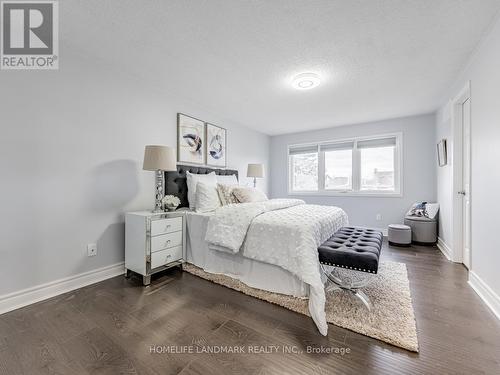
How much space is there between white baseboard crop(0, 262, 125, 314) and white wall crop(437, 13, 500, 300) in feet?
11.8

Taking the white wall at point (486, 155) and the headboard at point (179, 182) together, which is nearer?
the white wall at point (486, 155)

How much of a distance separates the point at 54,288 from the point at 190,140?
235 centimetres

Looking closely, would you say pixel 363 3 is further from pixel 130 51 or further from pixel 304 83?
pixel 130 51

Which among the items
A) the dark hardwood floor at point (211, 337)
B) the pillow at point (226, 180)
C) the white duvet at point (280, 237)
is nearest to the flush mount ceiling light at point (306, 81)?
the white duvet at point (280, 237)

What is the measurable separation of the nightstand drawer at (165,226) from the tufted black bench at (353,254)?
1.62 meters

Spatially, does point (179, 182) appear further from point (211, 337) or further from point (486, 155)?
point (486, 155)

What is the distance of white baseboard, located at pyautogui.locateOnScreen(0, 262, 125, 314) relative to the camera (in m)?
1.79

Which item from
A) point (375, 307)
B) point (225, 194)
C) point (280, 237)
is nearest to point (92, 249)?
point (225, 194)

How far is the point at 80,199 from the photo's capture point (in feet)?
7.26

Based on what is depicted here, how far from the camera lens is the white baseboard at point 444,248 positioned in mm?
3052

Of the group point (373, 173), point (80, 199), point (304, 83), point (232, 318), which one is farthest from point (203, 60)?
point (373, 173)

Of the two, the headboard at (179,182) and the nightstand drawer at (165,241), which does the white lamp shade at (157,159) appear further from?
the nightstand drawer at (165,241)

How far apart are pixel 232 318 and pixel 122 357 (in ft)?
2.39

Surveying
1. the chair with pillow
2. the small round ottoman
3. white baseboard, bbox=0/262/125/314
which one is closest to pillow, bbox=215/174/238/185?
white baseboard, bbox=0/262/125/314
